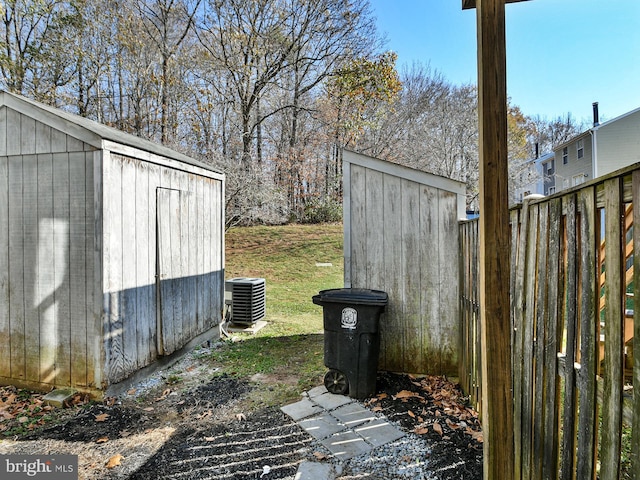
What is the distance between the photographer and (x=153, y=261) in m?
4.08

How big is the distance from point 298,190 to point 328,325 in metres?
12.3

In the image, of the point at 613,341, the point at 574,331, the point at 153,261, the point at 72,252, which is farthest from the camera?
the point at 153,261

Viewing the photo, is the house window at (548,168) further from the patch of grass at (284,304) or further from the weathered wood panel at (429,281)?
the weathered wood panel at (429,281)

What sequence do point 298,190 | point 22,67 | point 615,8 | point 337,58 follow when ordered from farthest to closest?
point 298,190
point 337,58
point 22,67
point 615,8

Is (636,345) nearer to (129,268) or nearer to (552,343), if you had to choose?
(552,343)

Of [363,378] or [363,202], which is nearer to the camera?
[363,378]

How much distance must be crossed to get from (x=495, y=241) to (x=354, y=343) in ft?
6.71

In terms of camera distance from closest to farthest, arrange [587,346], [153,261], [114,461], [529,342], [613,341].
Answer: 1. [613,341]
2. [587,346]
3. [529,342]
4. [114,461]
5. [153,261]

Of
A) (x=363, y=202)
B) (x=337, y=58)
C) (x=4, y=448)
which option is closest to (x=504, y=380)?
(x=363, y=202)

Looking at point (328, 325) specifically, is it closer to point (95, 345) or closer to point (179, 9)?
point (95, 345)

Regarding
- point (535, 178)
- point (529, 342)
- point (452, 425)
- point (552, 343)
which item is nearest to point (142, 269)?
point (452, 425)

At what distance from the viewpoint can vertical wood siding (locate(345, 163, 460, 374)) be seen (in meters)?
3.73

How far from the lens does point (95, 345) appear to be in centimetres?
338

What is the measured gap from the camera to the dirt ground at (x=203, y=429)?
2375 mm
